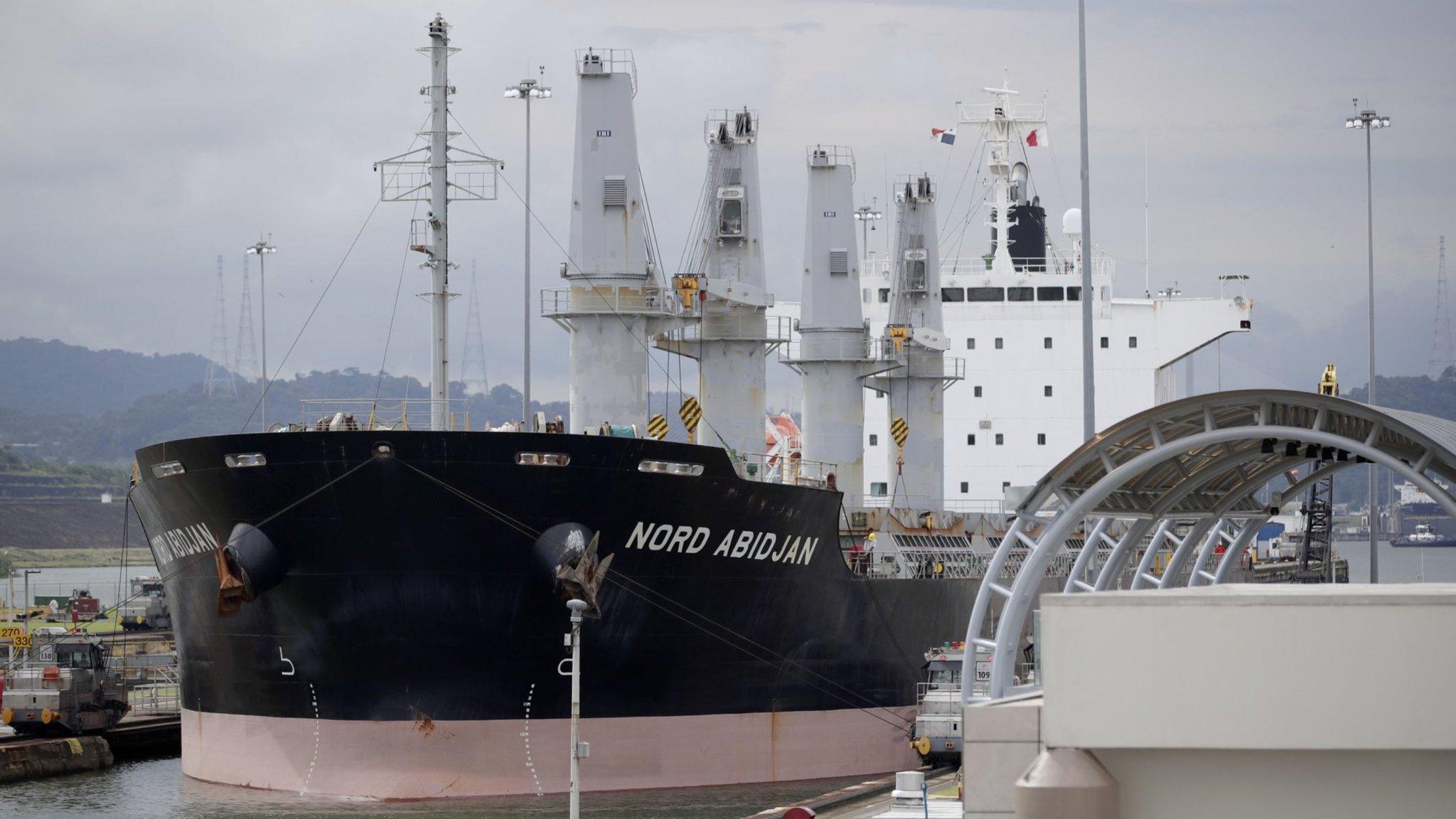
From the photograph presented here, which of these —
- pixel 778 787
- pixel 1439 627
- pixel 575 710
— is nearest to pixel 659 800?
pixel 778 787

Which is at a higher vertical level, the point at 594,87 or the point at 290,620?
the point at 594,87

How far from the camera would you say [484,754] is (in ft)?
71.4

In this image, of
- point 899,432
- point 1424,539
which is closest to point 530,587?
point 899,432

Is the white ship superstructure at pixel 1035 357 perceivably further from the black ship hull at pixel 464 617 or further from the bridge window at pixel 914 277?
the black ship hull at pixel 464 617

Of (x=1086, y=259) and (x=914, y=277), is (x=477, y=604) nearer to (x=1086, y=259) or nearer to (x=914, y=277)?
(x=1086, y=259)

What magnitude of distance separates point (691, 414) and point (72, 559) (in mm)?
123159

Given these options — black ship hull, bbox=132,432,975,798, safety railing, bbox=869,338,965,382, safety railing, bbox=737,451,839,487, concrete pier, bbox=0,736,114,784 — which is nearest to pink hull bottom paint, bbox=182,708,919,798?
black ship hull, bbox=132,432,975,798

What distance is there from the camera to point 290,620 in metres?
22.1

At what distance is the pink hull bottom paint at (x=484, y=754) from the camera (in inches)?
853

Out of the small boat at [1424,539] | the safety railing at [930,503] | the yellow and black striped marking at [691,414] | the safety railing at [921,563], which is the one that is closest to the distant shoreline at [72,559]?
the safety railing at [930,503]

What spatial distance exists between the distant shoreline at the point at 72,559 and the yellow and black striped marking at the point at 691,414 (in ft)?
333

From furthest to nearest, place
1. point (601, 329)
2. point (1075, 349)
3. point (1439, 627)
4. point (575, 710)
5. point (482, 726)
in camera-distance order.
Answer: point (1075, 349), point (601, 329), point (482, 726), point (575, 710), point (1439, 627)

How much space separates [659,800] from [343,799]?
398 centimetres

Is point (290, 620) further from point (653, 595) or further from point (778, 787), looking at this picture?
point (778, 787)
